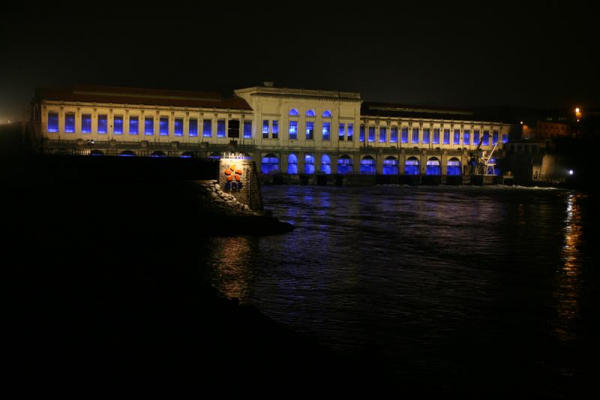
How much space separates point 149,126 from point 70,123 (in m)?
10.6

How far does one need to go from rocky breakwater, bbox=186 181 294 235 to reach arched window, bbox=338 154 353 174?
7031 centimetres

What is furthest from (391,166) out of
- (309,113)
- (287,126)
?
(287,126)

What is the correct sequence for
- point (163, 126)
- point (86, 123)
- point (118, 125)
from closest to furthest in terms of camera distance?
1. point (86, 123)
2. point (118, 125)
3. point (163, 126)

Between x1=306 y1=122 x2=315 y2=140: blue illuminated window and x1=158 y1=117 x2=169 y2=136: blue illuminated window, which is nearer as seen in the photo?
x1=158 y1=117 x2=169 y2=136: blue illuminated window

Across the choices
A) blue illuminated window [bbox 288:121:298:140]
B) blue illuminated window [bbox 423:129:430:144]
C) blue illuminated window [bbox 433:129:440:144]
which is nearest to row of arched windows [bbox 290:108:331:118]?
blue illuminated window [bbox 288:121:298:140]

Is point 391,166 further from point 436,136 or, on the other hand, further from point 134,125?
point 134,125

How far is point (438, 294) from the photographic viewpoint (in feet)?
80.1

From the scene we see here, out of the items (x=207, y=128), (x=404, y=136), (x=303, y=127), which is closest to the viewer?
(x=207, y=128)

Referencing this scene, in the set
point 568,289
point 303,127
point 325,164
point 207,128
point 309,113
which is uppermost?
point 309,113

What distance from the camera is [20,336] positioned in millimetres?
13852

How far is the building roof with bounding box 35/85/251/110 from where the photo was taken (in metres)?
95.2

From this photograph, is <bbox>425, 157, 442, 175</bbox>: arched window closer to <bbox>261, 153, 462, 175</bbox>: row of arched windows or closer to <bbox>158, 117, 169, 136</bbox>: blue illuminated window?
<bbox>261, 153, 462, 175</bbox>: row of arched windows

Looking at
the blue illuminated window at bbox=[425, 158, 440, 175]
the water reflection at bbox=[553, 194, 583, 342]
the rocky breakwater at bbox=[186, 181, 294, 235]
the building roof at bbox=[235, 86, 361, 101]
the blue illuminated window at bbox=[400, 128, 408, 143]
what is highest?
the building roof at bbox=[235, 86, 361, 101]

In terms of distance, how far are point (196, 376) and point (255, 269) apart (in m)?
16.8
